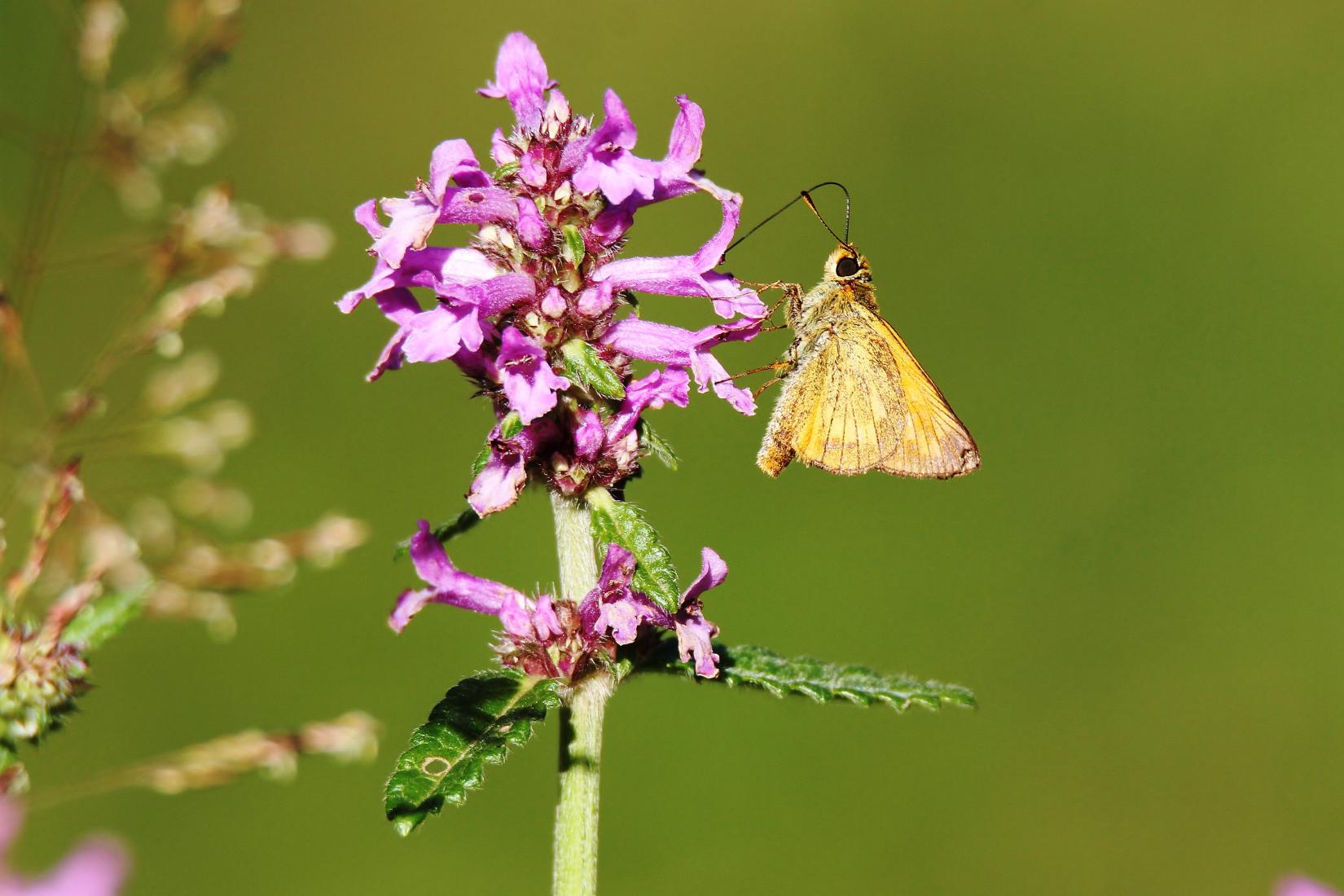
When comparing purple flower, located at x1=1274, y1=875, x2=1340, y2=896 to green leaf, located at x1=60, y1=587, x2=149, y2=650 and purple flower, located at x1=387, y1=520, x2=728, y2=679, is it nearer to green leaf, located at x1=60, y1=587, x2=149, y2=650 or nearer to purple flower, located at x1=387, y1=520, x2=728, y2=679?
purple flower, located at x1=387, y1=520, x2=728, y2=679

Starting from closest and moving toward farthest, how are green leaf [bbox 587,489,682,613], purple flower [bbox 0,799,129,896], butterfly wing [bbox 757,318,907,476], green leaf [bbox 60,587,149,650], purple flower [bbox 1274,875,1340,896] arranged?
purple flower [bbox 0,799,129,896] → purple flower [bbox 1274,875,1340,896] → green leaf [bbox 587,489,682,613] → green leaf [bbox 60,587,149,650] → butterfly wing [bbox 757,318,907,476]

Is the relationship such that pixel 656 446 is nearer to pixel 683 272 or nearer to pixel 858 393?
pixel 683 272

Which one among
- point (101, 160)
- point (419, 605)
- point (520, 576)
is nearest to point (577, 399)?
point (419, 605)

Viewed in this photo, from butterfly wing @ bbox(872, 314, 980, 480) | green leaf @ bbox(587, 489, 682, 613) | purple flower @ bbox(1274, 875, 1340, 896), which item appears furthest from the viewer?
butterfly wing @ bbox(872, 314, 980, 480)

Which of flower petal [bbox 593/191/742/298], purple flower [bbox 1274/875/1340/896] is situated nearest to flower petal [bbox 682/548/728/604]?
flower petal [bbox 593/191/742/298]

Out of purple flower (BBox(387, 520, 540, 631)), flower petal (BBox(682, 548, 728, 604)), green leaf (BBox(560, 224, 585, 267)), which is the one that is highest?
green leaf (BBox(560, 224, 585, 267))

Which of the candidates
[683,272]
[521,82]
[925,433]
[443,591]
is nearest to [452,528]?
[443,591]

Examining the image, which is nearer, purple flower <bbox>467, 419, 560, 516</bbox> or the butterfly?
purple flower <bbox>467, 419, 560, 516</bbox>

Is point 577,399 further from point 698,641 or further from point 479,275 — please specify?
point 698,641
